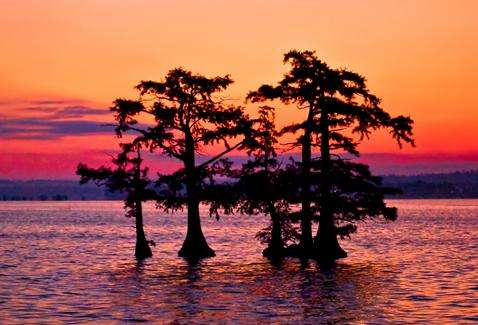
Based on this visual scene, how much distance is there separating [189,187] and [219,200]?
2.51 metres

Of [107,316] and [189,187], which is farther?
[189,187]

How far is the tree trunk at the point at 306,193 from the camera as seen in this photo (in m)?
64.2

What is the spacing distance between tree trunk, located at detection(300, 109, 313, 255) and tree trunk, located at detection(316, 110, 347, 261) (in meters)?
0.83

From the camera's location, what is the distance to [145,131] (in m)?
65.1

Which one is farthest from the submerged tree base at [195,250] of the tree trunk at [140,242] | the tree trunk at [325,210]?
the tree trunk at [325,210]

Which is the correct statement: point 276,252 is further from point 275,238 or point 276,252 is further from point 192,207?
point 192,207

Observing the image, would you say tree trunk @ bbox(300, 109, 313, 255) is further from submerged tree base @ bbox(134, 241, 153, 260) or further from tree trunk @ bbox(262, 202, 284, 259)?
submerged tree base @ bbox(134, 241, 153, 260)

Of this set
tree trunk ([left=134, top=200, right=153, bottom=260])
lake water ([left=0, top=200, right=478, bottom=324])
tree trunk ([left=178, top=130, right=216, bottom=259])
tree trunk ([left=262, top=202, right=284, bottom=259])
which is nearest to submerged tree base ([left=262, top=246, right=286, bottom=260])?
tree trunk ([left=262, top=202, right=284, bottom=259])

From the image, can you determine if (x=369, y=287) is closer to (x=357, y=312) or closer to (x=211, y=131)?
(x=357, y=312)

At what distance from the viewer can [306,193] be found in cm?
6456

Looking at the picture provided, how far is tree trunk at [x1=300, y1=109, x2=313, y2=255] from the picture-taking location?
64.2m

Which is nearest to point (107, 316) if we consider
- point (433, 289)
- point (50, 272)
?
point (433, 289)

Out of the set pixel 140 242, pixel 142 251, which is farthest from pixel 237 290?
pixel 142 251

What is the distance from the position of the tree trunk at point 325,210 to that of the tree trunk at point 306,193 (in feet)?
2.73
